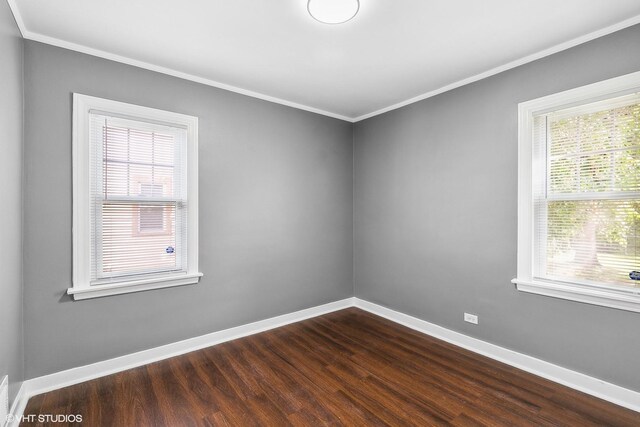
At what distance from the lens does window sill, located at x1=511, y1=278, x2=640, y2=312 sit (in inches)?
83.7

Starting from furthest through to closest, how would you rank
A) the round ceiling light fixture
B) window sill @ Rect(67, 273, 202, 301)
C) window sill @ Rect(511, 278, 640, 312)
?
window sill @ Rect(67, 273, 202, 301)
window sill @ Rect(511, 278, 640, 312)
the round ceiling light fixture

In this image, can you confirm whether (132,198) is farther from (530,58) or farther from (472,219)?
(530,58)

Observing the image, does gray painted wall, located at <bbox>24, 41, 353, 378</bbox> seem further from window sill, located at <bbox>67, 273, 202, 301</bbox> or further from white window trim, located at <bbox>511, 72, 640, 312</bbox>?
white window trim, located at <bbox>511, 72, 640, 312</bbox>

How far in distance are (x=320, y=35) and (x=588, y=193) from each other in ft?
7.64

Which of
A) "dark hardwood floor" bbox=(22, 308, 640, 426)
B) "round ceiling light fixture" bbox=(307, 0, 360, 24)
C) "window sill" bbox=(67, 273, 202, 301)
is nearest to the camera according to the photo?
"round ceiling light fixture" bbox=(307, 0, 360, 24)

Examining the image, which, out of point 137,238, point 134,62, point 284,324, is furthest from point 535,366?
point 134,62

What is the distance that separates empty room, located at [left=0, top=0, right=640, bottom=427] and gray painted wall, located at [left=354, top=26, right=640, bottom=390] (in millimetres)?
19

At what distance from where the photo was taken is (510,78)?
2.71 meters

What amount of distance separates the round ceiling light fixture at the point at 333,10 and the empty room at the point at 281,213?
1.0 inches

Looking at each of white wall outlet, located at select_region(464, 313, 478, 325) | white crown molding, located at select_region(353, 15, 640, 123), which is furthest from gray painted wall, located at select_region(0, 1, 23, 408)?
white wall outlet, located at select_region(464, 313, 478, 325)

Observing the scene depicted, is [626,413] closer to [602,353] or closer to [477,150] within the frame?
[602,353]

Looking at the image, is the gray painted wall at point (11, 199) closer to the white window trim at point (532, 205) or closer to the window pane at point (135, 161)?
the window pane at point (135, 161)

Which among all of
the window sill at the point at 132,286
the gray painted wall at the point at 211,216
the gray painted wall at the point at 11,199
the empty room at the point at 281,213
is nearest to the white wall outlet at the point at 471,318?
the empty room at the point at 281,213

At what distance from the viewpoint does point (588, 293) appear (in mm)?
2273
